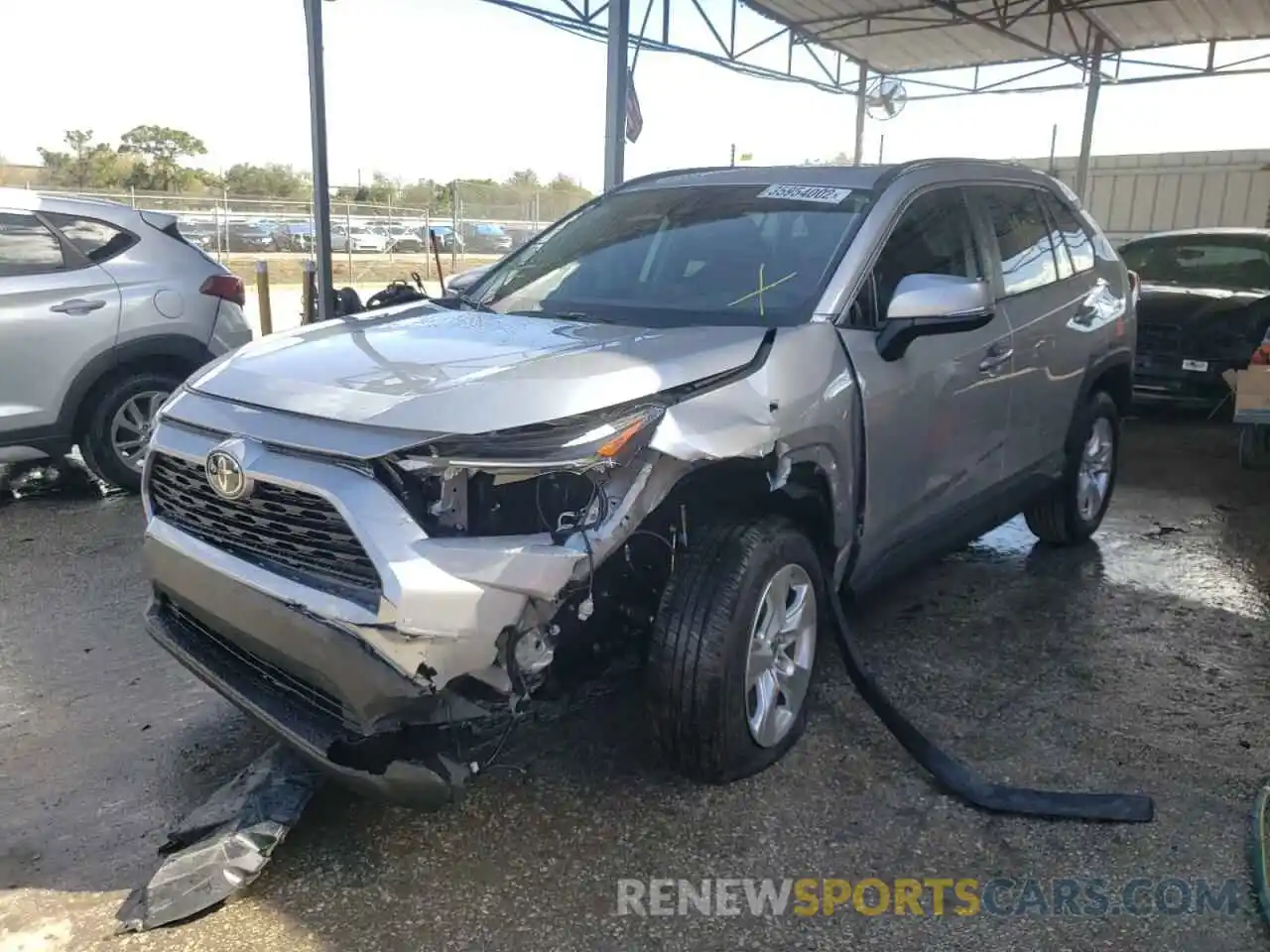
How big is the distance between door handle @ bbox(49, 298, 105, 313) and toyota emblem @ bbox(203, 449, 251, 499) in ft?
12.6

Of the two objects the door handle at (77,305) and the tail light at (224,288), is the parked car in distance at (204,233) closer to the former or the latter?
the tail light at (224,288)

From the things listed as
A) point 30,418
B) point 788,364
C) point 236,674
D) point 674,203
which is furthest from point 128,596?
point 788,364

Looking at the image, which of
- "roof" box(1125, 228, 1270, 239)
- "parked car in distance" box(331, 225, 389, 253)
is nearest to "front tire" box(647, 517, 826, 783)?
"roof" box(1125, 228, 1270, 239)

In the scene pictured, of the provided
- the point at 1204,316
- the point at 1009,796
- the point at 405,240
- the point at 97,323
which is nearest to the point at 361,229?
the point at 405,240

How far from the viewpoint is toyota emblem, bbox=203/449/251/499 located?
256 centimetres

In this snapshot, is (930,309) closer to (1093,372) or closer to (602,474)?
(602,474)

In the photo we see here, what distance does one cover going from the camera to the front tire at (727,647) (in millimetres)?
2766

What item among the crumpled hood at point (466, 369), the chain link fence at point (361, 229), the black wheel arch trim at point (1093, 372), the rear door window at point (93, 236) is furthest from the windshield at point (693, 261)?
the chain link fence at point (361, 229)

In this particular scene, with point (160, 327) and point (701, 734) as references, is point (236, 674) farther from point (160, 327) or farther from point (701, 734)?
point (160, 327)

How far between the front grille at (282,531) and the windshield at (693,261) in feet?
4.16

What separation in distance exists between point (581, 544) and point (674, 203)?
2.12m

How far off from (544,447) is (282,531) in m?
0.68

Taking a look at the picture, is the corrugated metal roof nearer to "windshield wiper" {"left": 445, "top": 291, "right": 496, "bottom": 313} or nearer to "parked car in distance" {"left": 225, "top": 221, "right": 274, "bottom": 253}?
"windshield wiper" {"left": 445, "top": 291, "right": 496, "bottom": 313}

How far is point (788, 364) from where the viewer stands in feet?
9.91
